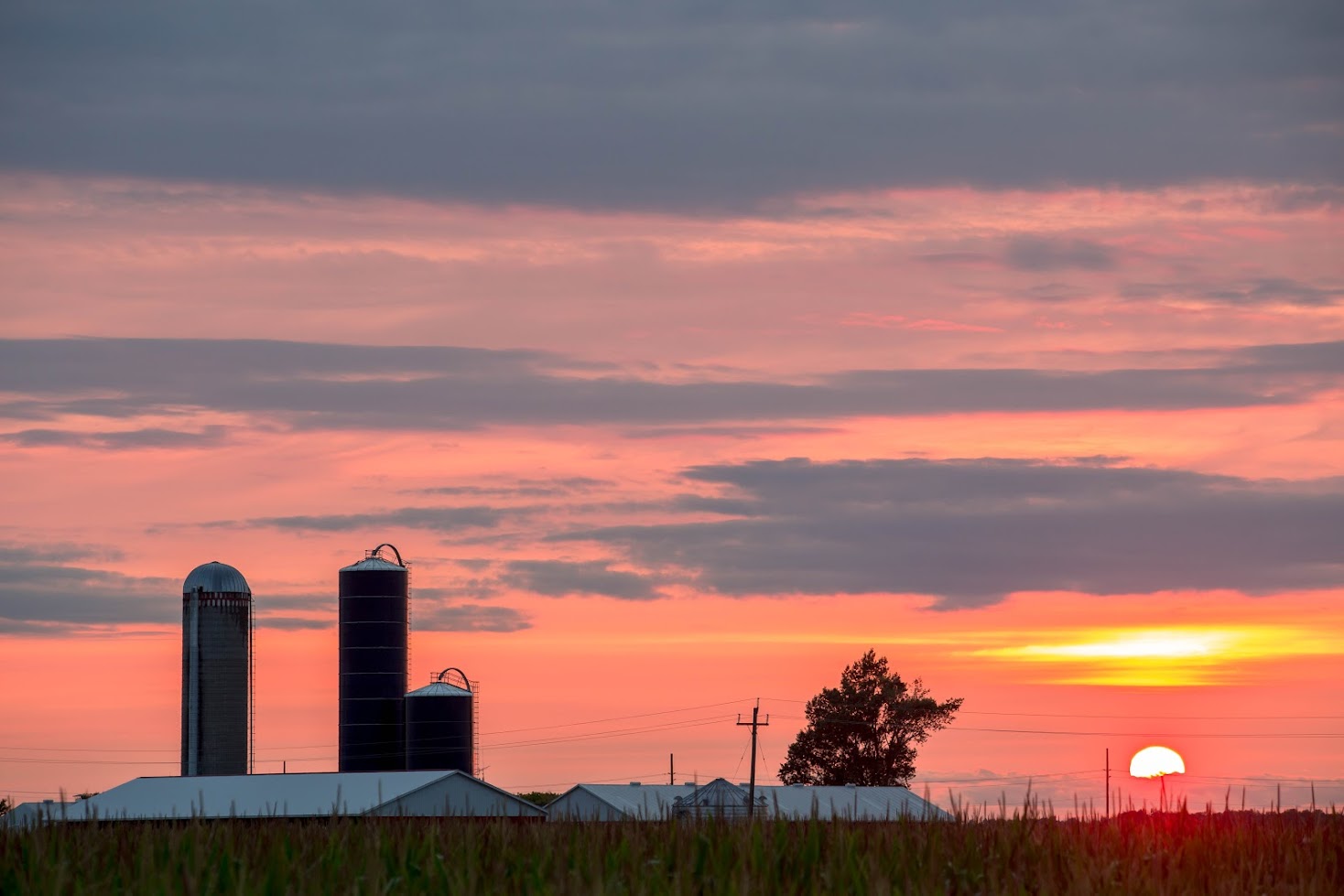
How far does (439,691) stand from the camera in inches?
2906

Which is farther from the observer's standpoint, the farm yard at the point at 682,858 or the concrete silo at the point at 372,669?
the concrete silo at the point at 372,669

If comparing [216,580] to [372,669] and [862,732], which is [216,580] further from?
[862,732]

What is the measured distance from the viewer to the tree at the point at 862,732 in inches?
4058

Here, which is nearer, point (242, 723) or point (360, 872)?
point (360, 872)

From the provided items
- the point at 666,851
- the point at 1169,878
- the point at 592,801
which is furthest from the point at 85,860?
the point at 592,801

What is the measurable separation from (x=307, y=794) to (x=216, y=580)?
59.9ft

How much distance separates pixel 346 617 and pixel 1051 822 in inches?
2390

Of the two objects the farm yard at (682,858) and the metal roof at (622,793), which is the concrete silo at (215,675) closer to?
the metal roof at (622,793)

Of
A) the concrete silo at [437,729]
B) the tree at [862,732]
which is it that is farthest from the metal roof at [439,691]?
the tree at [862,732]

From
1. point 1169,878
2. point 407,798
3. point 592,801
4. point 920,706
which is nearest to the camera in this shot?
point 1169,878

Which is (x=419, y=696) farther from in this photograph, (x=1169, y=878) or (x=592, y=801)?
(x=1169, y=878)

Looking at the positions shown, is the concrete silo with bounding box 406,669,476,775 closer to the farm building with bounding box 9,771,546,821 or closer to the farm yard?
the farm building with bounding box 9,771,546,821

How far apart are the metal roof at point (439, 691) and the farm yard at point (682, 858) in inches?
2161

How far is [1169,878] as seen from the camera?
52.2 ft
